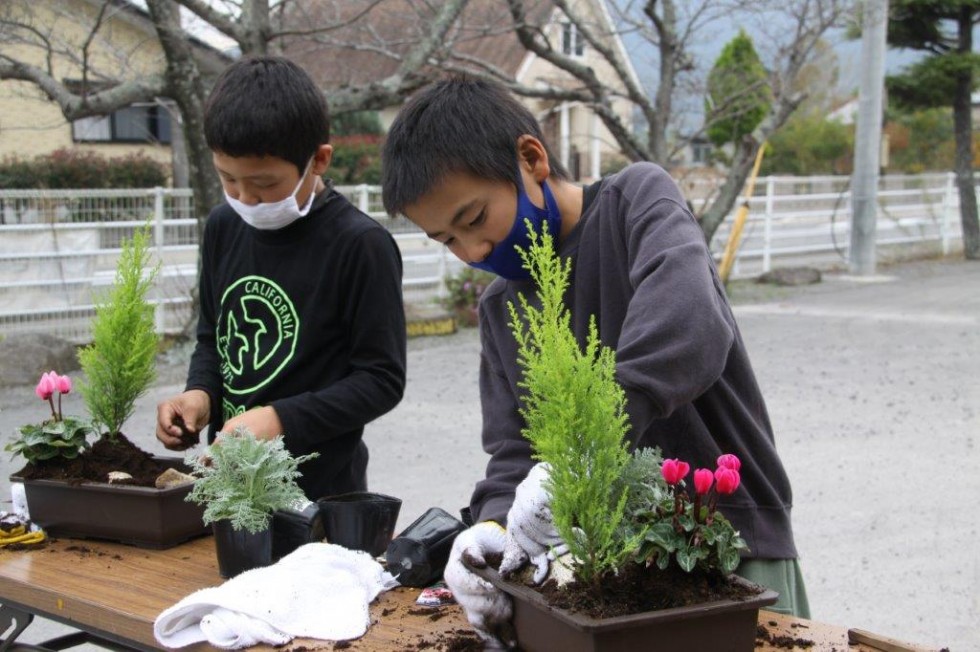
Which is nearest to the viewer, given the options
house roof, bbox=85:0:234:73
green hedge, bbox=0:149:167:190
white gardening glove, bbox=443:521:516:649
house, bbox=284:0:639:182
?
white gardening glove, bbox=443:521:516:649

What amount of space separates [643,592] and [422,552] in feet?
2.20

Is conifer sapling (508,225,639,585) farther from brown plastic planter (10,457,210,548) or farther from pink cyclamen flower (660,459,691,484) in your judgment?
brown plastic planter (10,457,210,548)

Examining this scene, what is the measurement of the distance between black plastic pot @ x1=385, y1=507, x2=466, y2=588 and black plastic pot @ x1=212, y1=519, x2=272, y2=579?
0.23m

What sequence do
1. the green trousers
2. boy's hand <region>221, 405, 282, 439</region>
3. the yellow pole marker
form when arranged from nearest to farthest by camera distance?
the green trousers < boy's hand <region>221, 405, 282, 439</region> < the yellow pole marker

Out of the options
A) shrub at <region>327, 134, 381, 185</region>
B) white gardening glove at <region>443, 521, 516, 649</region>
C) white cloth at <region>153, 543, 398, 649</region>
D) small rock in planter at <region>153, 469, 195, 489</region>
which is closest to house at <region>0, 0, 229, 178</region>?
shrub at <region>327, 134, 381, 185</region>

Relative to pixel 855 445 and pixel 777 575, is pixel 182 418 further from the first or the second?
pixel 855 445

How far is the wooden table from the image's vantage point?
1787 mm

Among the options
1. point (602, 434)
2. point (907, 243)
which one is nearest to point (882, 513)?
point (602, 434)

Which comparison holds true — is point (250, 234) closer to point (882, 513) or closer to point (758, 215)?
point (882, 513)

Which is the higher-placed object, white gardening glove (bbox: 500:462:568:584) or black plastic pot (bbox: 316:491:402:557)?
white gardening glove (bbox: 500:462:568:584)

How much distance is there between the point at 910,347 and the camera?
10.3 meters

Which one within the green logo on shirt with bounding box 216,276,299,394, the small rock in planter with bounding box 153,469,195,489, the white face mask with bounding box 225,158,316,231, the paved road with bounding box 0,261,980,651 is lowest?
the paved road with bounding box 0,261,980,651

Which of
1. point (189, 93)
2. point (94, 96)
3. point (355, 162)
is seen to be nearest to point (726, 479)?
point (189, 93)

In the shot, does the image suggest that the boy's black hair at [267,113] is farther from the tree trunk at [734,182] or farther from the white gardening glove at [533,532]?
the tree trunk at [734,182]
